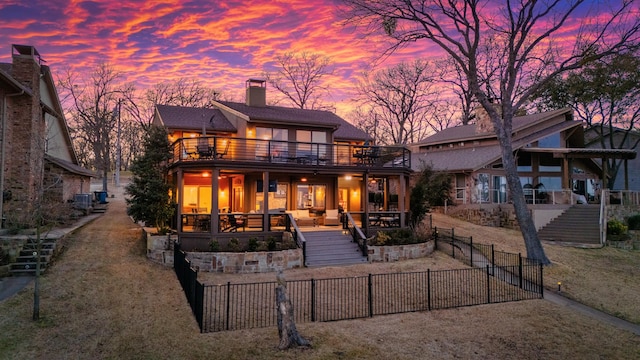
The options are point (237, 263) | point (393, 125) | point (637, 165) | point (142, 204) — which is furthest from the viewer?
point (393, 125)

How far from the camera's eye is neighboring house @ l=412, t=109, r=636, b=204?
28734 millimetres

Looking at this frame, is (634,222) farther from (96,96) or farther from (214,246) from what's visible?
(96,96)

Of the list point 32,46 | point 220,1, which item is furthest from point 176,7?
point 32,46

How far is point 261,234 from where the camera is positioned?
1797cm

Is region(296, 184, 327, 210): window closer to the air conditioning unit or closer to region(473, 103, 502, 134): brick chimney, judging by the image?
the air conditioning unit

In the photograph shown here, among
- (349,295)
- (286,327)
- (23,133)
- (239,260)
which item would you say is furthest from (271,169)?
(23,133)

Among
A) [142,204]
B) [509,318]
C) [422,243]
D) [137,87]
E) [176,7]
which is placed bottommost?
[509,318]

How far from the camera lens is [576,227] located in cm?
2552

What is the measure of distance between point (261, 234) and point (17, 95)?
44.0 ft

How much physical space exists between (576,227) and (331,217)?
17.3 meters

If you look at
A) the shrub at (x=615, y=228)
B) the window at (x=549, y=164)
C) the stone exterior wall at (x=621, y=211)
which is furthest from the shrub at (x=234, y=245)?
the window at (x=549, y=164)

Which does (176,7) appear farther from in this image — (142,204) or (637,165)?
(637,165)

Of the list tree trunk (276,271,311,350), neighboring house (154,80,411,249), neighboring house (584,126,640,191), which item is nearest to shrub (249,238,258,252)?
neighboring house (154,80,411,249)

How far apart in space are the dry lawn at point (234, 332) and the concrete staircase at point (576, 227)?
1512 cm
